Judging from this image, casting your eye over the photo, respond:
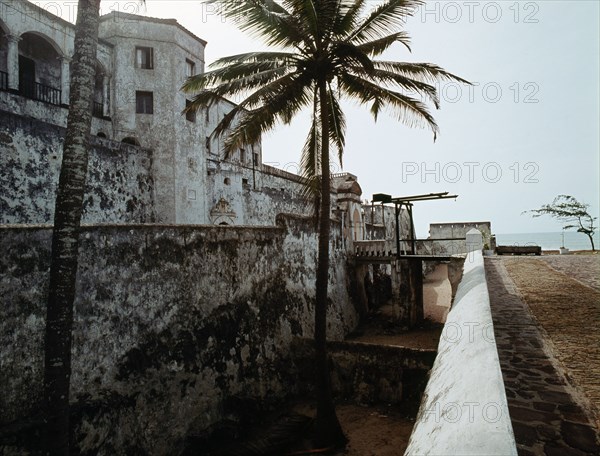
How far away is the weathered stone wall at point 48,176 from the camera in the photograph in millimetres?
10273

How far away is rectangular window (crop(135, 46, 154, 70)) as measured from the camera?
1652 cm

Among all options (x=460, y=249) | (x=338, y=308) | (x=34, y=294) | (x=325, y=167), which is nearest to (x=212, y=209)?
(x=338, y=308)

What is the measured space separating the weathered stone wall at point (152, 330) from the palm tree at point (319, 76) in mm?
2511

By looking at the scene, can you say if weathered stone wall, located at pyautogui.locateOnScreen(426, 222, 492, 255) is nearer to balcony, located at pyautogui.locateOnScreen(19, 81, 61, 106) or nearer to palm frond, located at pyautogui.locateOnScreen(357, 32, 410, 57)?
palm frond, located at pyautogui.locateOnScreen(357, 32, 410, 57)

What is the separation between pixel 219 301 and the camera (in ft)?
30.6

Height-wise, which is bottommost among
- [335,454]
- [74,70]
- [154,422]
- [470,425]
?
[335,454]

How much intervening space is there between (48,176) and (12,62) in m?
5.86

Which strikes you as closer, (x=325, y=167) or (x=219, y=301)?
(x=325, y=167)

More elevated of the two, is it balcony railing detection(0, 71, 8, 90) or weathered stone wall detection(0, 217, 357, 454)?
balcony railing detection(0, 71, 8, 90)

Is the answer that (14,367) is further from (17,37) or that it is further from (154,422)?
(17,37)

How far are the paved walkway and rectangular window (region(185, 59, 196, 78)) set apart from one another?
17912mm

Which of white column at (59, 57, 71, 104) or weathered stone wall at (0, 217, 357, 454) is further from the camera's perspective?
white column at (59, 57, 71, 104)

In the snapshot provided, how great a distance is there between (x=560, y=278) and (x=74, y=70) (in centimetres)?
940

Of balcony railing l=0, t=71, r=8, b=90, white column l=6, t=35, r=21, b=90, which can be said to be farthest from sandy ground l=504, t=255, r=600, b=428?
balcony railing l=0, t=71, r=8, b=90
